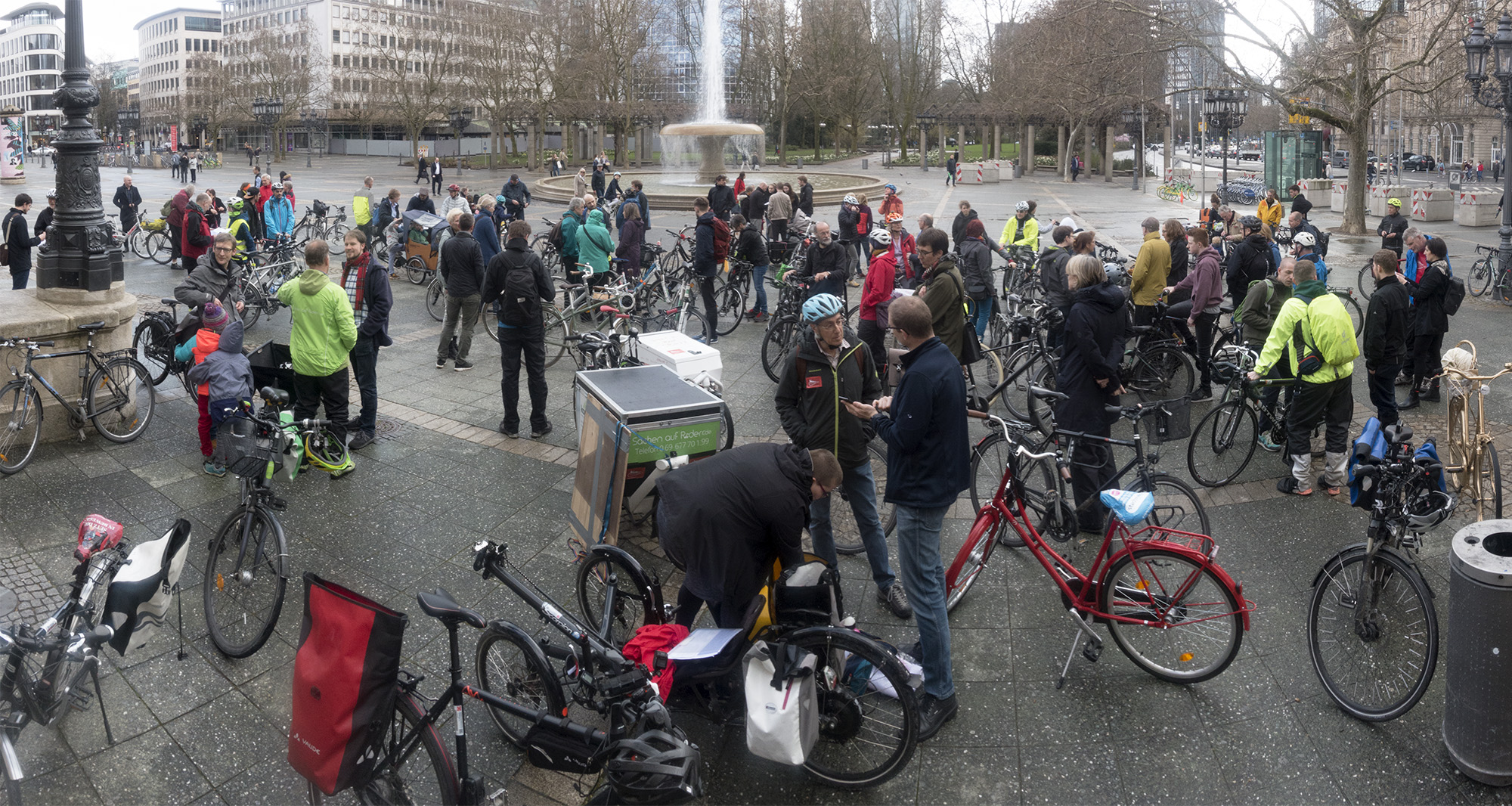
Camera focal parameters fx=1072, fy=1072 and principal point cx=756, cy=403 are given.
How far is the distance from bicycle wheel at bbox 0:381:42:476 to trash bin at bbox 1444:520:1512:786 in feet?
29.4

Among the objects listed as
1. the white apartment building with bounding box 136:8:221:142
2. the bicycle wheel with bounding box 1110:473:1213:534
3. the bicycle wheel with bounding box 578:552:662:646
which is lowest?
the bicycle wheel with bounding box 578:552:662:646

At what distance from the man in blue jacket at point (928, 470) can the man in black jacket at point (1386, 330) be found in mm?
5082

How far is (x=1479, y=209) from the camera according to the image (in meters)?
27.4

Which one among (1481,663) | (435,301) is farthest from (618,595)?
(435,301)

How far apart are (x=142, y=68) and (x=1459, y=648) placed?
164 meters

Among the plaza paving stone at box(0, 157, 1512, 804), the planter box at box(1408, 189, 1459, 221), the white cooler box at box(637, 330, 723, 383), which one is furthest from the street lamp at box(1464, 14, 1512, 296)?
the white cooler box at box(637, 330, 723, 383)

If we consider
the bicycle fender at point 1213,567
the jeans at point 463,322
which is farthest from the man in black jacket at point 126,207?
the bicycle fender at point 1213,567

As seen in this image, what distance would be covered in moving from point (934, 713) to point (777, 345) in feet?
23.3

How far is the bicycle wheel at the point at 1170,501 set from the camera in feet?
19.5

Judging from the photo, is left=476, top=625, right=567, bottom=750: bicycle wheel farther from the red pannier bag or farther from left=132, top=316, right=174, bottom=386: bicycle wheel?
left=132, top=316, right=174, bottom=386: bicycle wheel

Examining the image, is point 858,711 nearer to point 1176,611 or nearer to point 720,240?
point 1176,611

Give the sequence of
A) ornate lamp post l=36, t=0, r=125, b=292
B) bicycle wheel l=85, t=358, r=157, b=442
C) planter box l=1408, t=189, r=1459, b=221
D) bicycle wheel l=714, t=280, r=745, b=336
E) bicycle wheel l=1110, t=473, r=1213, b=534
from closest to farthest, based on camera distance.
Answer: bicycle wheel l=1110, t=473, r=1213, b=534, bicycle wheel l=85, t=358, r=157, b=442, ornate lamp post l=36, t=0, r=125, b=292, bicycle wheel l=714, t=280, r=745, b=336, planter box l=1408, t=189, r=1459, b=221

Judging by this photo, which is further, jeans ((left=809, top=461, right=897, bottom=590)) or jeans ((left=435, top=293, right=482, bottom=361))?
jeans ((left=435, top=293, right=482, bottom=361))

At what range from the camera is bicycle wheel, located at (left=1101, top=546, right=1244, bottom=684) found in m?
4.87
